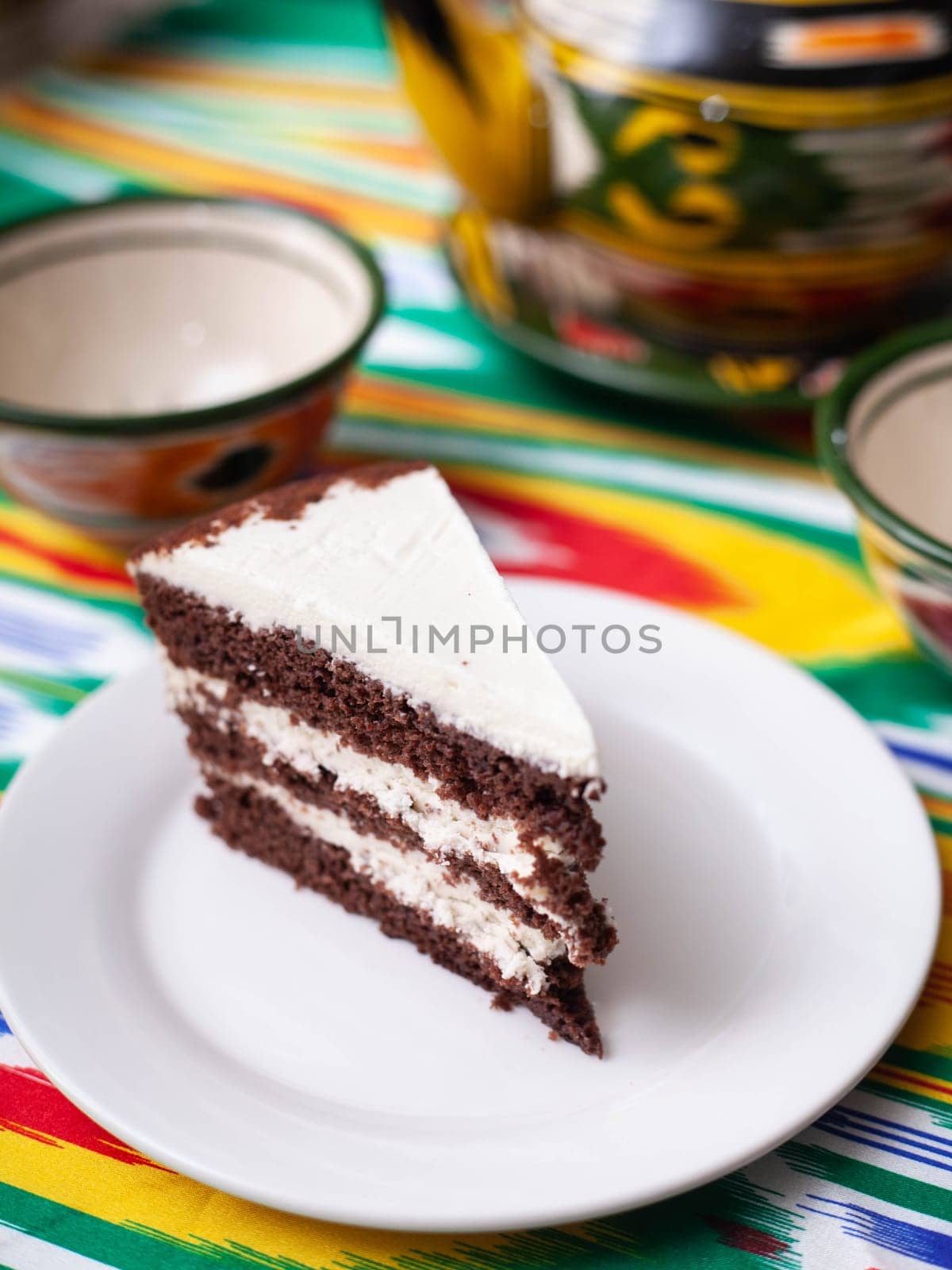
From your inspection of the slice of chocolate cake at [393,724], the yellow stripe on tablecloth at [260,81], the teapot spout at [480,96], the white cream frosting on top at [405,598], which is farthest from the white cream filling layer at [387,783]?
the yellow stripe on tablecloth at [260,81]

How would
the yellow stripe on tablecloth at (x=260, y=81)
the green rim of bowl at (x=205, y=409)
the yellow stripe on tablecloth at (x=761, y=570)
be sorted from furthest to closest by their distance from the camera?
the yellow stripe on tablecloth at (x=260, y=81) < the yellow stripe on tablecloth at (x=761, y=570) < the green rim of bowl at (x=205, y=409)

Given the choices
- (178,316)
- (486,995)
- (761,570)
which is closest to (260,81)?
(178,316)

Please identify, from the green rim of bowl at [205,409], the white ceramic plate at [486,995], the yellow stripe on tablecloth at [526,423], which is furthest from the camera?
the yellow stripe on tablecloth at [526,423]

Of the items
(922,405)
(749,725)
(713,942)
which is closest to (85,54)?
(922,405)

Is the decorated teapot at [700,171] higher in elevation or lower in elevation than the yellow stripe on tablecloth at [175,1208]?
higher

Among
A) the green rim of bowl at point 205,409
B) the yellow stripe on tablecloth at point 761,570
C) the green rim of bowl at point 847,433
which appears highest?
the green rim of bowl at point 205,409

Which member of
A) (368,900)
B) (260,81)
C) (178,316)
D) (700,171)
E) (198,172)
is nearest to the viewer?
(368,900)

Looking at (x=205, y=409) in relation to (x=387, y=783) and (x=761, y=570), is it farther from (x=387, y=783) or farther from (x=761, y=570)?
(x=761, y=570)

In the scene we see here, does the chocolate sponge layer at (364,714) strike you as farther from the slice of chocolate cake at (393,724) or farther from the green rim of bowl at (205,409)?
the green rim of bowl at (205,409)
